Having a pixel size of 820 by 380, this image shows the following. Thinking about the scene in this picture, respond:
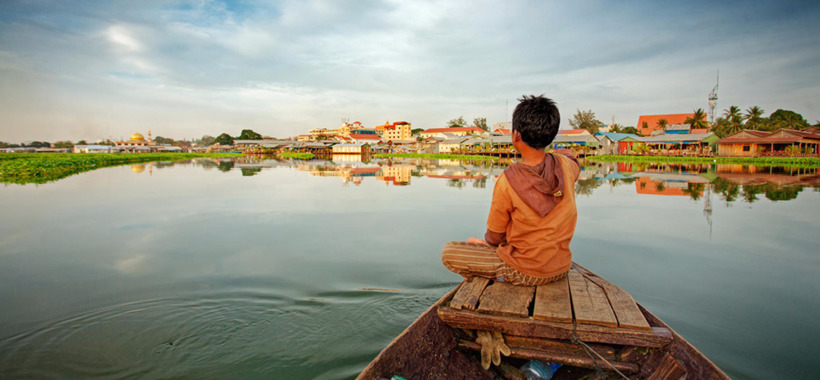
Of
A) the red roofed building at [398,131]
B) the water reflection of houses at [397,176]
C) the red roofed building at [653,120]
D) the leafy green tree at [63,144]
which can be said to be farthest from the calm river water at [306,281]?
the leafy green tree at [63,144]

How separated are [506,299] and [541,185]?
66 cm

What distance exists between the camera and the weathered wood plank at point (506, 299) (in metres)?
2.03

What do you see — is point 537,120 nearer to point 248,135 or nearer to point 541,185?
point 541,185

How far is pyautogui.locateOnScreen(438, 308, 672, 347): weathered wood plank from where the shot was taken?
1.83m

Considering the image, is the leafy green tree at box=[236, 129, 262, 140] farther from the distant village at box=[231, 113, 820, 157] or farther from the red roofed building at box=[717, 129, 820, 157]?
the red roofed building at box=[717, 129, 820, 157]

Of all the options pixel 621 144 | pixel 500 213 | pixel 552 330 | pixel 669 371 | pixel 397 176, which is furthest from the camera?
pixel 621 144

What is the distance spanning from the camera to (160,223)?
7.50 meters

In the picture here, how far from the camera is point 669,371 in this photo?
171 cm

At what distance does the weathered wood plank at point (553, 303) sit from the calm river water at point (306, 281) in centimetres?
139

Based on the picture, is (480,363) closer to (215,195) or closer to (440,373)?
(440,373)

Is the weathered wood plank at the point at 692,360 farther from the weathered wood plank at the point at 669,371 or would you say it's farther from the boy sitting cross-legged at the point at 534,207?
the boy sitting cross-legged at the point at 534,207

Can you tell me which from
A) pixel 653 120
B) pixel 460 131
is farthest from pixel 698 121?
pixel 460 131

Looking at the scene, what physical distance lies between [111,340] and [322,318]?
1.62 meters

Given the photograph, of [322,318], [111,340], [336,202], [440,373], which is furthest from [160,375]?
[336,202]
